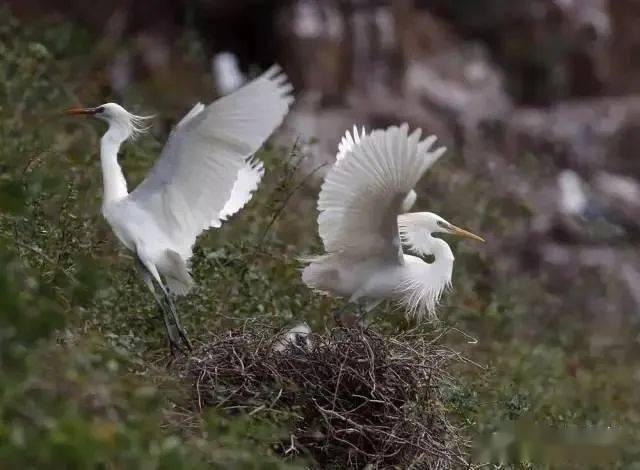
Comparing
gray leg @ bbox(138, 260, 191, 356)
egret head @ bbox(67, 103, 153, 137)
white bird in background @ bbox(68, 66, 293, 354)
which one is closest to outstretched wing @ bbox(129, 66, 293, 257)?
white bird in background @ bbox(68, 66, 293, 354)

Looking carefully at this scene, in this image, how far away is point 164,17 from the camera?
13438 mm

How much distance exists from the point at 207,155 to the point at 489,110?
9610mm

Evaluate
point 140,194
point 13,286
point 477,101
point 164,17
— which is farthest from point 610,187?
point 13,286

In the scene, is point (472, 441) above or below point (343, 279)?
below

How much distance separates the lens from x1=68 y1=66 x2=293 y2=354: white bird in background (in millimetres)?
5461

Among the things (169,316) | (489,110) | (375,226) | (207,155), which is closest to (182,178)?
(207,155)

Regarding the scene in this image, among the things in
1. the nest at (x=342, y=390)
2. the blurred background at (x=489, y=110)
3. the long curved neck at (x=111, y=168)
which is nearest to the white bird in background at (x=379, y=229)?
the nest at (x=342, y=390)

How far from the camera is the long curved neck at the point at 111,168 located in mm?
5977

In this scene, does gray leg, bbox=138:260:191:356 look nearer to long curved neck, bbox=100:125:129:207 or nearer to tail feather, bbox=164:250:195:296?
tail feather, bbox=164:250:195:296

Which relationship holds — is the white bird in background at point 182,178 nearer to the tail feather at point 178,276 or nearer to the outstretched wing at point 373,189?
the tail feather at point 178,276

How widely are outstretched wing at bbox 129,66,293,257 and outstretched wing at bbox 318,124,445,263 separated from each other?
381mm

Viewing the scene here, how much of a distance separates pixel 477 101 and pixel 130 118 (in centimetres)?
911

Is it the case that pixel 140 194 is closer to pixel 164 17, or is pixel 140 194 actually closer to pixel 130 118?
pixel 130 118

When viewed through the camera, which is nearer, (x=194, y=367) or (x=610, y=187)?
(x=194, y=367)
